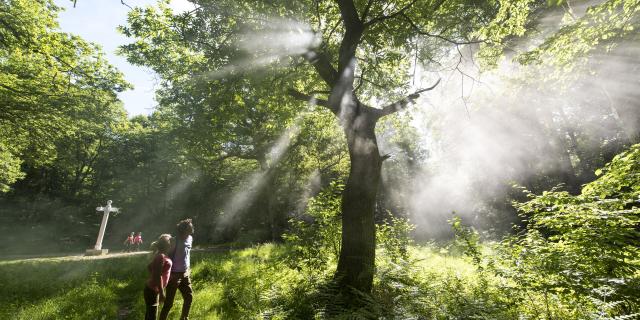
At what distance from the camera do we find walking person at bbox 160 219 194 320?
6.21 metres

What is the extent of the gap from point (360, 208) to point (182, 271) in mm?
4108

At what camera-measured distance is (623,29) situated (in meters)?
10.5

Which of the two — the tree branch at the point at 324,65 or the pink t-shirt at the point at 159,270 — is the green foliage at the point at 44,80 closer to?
the tree branch at the point at 324,65

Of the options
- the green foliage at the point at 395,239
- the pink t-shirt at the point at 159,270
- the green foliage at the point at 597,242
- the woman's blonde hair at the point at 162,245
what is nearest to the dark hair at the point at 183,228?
the woman's blonde hair at the point at 162,245

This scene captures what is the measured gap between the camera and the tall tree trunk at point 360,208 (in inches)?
267

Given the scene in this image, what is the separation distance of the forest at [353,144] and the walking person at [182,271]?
563 millimetres

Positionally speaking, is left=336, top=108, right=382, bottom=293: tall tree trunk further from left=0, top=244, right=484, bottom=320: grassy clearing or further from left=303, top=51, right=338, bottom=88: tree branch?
left=303, top=51, right=338, bottom=88: tree branch

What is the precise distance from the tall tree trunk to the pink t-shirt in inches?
140

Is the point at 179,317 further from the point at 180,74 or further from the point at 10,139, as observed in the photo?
the point at 10,139

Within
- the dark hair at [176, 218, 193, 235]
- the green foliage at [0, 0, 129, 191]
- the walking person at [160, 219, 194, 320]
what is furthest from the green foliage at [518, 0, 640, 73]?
the green foliage at [0, 0, 129, 191]

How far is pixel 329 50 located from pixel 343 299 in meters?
7.45

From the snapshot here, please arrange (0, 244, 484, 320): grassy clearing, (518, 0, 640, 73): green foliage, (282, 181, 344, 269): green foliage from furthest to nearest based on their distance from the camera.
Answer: (518, 0, 640, 73): green foliage < (282, 181, 344, 269): green foliage < (0, 244, 484, 320): grassy clearing

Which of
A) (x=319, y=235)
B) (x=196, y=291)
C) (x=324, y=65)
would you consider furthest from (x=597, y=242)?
(x=196, y=291)

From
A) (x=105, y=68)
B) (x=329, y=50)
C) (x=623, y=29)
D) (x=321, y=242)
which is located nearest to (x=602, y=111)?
(x=623, y=29)
